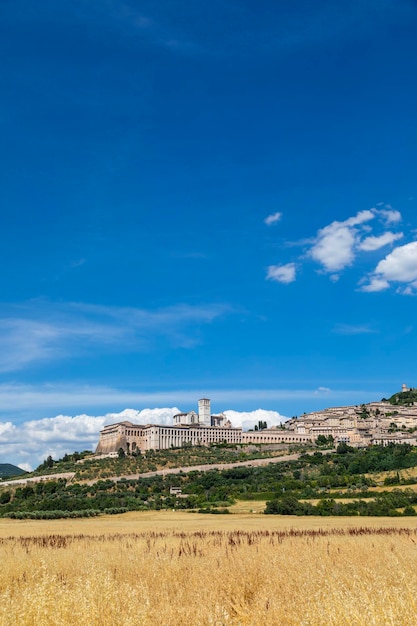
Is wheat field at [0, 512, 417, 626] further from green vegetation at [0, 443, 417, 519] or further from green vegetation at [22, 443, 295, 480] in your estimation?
green vegetation at [22, 443, 295, 480]

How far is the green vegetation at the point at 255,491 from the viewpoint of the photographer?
186ft

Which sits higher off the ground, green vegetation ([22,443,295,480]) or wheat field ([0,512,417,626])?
green vegetation ([22,443,295,480])

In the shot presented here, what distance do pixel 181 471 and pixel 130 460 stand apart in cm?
3009

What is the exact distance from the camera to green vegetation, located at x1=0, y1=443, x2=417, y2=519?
56.6 m

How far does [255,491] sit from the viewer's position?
8200 cm

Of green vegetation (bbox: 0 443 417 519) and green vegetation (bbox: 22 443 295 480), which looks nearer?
green vegetation (bbox: 0 443 417 519)

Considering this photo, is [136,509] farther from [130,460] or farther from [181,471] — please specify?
[130,460]

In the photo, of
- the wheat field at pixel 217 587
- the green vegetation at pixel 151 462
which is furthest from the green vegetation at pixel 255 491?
the wheat field at pixel 217 587

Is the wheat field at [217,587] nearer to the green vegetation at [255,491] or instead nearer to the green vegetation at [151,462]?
the green vegetation at [255,491]

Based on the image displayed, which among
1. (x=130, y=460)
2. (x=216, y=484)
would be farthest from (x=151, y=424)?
(x=216, y=484)

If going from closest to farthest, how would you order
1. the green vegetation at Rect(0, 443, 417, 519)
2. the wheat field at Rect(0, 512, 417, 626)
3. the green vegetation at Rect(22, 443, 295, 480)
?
the wheat field at Rect(0, 512, 417, 626) < the green vegetation at Rect(0, 443, 417, 519) < the green vegetation at Rect(22, 443, 295, 480)

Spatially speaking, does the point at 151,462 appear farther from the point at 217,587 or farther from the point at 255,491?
the point at 217,587

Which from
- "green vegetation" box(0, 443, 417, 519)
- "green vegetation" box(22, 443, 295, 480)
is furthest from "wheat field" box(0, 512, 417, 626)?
"green vegetation" box(22, 443, 295, 480)

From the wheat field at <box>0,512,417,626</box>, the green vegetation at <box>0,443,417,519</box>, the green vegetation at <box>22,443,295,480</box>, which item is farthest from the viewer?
the green vegetation at <box>22,443,295,480</box>
